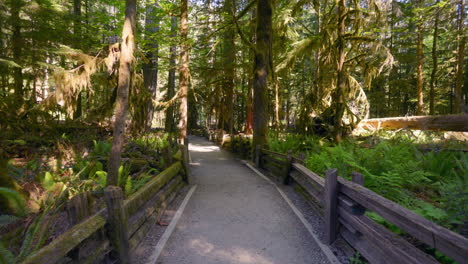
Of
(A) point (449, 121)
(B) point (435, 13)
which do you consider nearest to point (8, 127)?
(A) point (449, 121)

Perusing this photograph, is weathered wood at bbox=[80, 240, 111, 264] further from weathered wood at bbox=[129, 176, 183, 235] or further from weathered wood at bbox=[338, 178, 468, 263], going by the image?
weathered wood at bbox=[338, 178, 468, 263]

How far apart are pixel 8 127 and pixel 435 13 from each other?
21969 millimetres

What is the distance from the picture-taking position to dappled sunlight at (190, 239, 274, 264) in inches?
155

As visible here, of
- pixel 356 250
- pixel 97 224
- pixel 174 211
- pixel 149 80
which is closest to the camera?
pixel 97 224

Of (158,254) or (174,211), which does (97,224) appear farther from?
(174,211)

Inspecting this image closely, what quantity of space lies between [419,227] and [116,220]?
3.65 m

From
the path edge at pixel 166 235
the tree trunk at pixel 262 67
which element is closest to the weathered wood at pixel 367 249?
the path edge at pixel 166 235

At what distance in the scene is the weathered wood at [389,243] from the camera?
103 inches

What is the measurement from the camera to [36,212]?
16.2ft

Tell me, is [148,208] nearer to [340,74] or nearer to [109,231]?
[109,231]

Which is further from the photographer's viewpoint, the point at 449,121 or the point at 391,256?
the point at 449,121

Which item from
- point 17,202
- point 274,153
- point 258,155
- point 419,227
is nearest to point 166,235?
point 17,202

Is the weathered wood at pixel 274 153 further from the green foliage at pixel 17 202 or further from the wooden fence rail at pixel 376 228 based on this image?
the green foliage at pixel 17 202

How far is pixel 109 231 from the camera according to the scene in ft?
11.7
